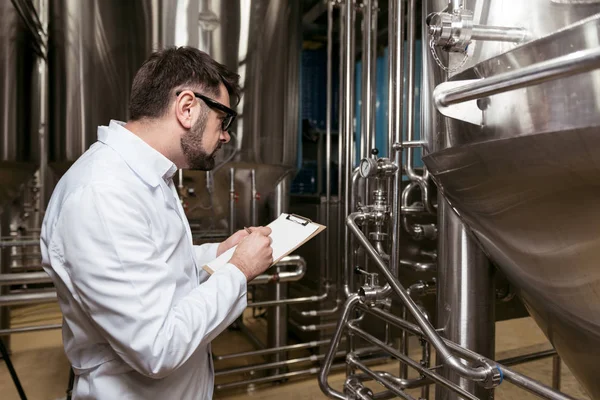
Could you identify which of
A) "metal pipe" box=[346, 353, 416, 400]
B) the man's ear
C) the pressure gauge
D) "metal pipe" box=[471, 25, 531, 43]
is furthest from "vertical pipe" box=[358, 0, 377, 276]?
"metal pipe" box=[471, 25, 531, 43]

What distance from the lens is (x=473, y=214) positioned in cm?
80

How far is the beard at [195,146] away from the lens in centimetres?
91

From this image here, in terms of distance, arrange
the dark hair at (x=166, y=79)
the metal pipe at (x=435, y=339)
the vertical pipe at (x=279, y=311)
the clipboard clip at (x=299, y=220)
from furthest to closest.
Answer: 1. the vertical pipe at (x=279, y=311)
2. the clipboard clip at (x=299, y=220)
3. the dark hair at (x=166, y=79)
4. the metal pipe at (x=435, y=339)

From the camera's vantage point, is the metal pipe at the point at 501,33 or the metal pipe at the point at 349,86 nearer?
the metal pipe at the point at 501,33

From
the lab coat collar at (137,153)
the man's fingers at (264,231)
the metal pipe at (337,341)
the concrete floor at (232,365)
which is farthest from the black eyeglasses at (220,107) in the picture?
the concrete floor at (232,365)

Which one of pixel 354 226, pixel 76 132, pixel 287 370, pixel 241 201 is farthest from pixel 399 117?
pixel 287 370

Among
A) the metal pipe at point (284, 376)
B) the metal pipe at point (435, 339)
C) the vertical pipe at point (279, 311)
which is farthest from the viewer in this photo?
the vertical pipe at point (279, 311)

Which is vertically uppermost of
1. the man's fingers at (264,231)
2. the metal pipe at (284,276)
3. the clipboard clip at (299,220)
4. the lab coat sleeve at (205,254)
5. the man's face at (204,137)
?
the man's face at (204,137)

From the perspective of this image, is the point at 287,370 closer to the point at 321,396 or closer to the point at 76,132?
the point at 321,396

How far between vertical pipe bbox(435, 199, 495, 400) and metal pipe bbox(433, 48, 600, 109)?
1.44 feet

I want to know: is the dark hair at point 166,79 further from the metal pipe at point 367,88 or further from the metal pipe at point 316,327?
the metal pipe at point 316,327

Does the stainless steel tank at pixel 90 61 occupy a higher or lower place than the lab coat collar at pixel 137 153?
higher

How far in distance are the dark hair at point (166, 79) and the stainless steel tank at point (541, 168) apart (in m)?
0.49

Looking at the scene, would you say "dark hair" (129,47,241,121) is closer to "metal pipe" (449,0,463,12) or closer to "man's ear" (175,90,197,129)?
"man's ear" (175,90,197,129)
